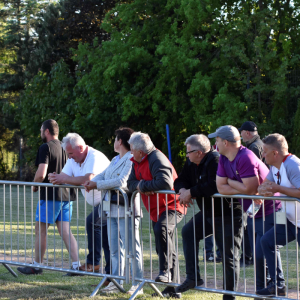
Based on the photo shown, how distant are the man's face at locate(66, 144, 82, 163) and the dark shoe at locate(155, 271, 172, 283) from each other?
77.6 inches

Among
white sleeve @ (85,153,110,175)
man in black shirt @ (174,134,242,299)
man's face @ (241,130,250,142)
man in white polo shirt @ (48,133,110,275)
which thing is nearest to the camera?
man in black shirt @ (174,134,242,299)

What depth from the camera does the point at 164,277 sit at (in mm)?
5211

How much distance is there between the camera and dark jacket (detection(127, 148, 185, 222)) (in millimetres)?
5180

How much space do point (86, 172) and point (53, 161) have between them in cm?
81

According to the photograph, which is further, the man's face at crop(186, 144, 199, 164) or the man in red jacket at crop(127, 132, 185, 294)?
the man in red jacket at crop(127, 132, 185, 294)

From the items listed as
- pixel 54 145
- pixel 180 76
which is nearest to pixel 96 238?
pixel 54 145

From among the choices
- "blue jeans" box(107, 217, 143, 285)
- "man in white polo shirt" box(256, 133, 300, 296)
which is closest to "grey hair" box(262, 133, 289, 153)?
"man in white polo shirt" box(256, 133, 300, 296)

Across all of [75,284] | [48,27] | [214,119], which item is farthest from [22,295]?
[48,27]

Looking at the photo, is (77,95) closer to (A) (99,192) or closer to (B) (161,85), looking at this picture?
(B) (161,85)

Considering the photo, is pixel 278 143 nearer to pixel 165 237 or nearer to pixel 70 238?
pixel 165 237

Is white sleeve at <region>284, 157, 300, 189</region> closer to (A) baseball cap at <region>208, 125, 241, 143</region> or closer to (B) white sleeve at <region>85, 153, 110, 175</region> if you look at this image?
(A) baseball cap at <region>208, 125, 241, 143</region>

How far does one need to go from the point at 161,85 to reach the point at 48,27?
449 inches

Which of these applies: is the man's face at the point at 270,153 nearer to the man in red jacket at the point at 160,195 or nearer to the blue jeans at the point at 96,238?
the man in red jacket at the point at 160,195

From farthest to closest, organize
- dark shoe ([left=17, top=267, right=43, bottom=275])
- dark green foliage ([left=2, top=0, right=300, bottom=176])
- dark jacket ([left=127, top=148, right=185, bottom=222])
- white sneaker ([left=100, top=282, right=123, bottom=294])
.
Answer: dark green foliage ([left=2, top=0, right=300, bottom=176]) < dark shoe ([left=17, top=267, right=43, bottom=275]) < white sneaker ([left=100, top=282, right=123, bottom=294]) < dark jacket ([left=127, top=148, right=185, bottom=222])
